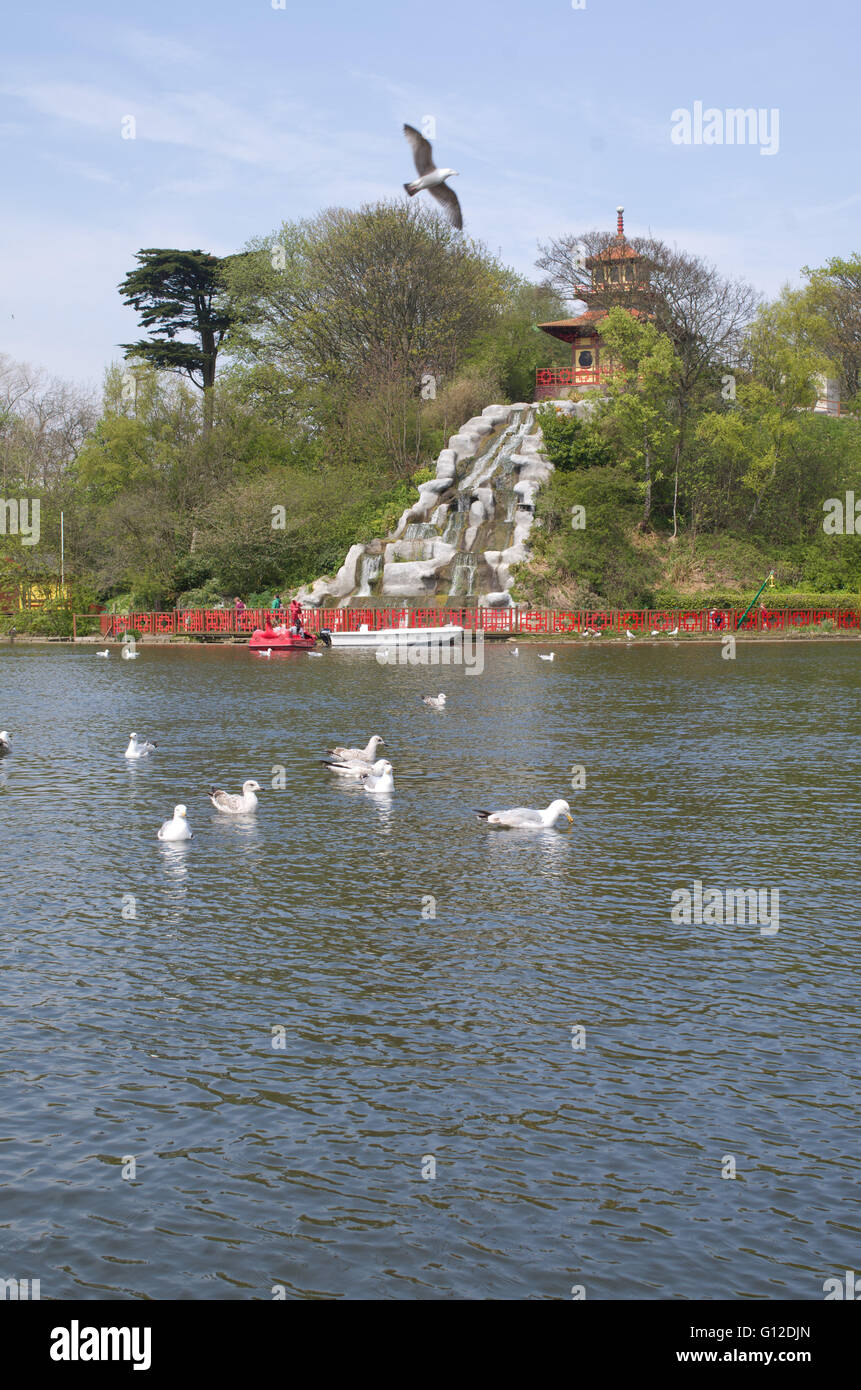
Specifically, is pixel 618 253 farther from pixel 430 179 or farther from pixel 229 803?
pixel 229 803

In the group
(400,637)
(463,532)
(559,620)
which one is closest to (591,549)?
(559,620)

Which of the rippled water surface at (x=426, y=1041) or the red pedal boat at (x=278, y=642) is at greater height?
the red pedal boat at (x=278, y=642)

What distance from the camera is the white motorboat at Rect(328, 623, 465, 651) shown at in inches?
2253

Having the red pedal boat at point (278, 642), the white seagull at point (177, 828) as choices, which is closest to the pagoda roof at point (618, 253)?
the red pedal boat at point (278, 642)

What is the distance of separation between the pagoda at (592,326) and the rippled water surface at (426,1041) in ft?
214

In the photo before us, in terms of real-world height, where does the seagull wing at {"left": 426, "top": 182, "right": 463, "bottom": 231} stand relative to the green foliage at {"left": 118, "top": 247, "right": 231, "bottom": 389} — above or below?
below

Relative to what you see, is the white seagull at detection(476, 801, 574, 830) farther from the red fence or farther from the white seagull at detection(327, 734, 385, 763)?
the red fence

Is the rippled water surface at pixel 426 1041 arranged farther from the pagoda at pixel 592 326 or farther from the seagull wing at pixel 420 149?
the pagoda at pixel 592 326

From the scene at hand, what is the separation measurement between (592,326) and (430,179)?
65.1 metres

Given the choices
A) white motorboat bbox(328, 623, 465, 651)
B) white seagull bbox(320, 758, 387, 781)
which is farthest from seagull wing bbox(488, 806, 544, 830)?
white motorboat bbox(328, 623, 465, 651)

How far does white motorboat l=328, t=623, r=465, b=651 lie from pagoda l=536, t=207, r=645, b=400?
96.1ft

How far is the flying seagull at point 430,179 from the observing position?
21953 mm

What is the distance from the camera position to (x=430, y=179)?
22.1m

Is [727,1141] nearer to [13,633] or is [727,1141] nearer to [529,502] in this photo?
[529,502]
